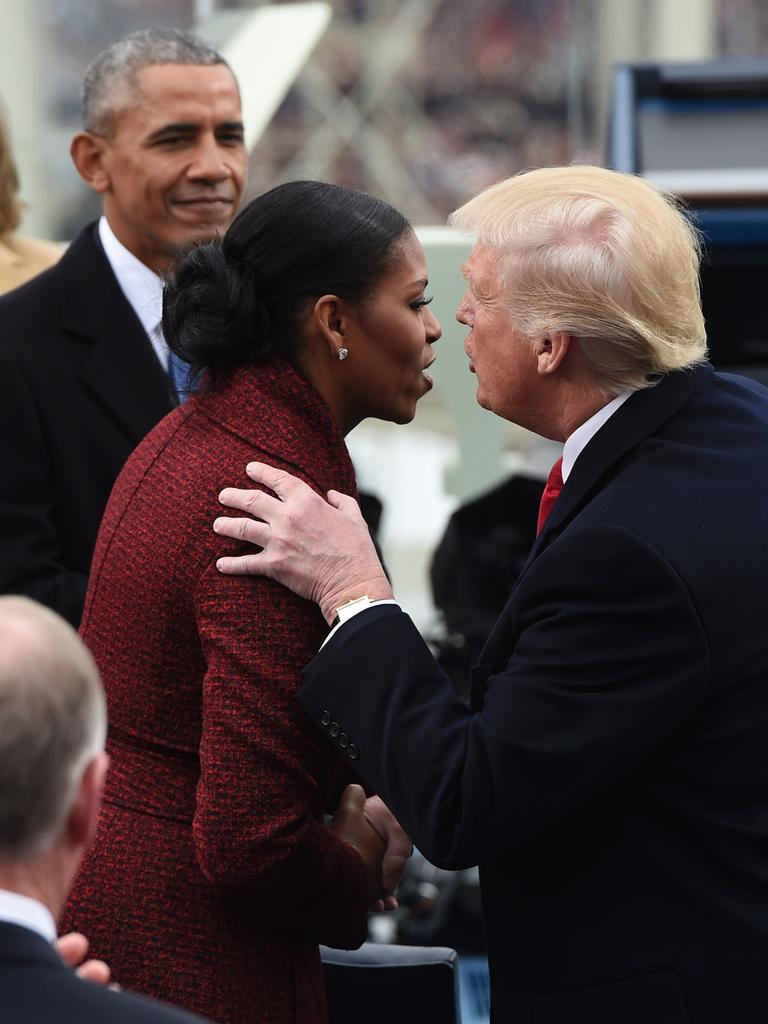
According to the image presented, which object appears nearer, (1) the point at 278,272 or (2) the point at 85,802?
(2) the point at 85,802

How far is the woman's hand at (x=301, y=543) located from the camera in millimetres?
1678

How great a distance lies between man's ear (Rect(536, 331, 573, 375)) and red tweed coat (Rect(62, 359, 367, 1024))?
253 mm

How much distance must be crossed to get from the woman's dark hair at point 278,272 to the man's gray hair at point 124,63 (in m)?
1.13

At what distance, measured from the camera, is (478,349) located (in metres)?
1.80

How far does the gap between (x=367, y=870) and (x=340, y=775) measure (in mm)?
122

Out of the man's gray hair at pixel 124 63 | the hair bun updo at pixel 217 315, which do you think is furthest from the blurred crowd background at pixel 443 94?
the hair bun updo at pixel 217 315

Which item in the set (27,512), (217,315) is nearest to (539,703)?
(217,315)

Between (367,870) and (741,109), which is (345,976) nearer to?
(367,870)

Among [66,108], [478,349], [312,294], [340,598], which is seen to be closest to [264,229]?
[312,294]

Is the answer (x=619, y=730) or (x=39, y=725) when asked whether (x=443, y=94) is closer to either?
(x=619, y=730)

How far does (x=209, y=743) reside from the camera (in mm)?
1658

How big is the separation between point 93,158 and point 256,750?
1.52 m

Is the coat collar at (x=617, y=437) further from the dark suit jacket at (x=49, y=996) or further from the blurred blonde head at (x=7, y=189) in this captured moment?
the blurred blonde head at (x=7, y=189)

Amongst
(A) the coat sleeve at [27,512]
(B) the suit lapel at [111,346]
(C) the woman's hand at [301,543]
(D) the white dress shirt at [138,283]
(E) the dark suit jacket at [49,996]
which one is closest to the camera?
(E) the dark suit jacket at [49,996]
